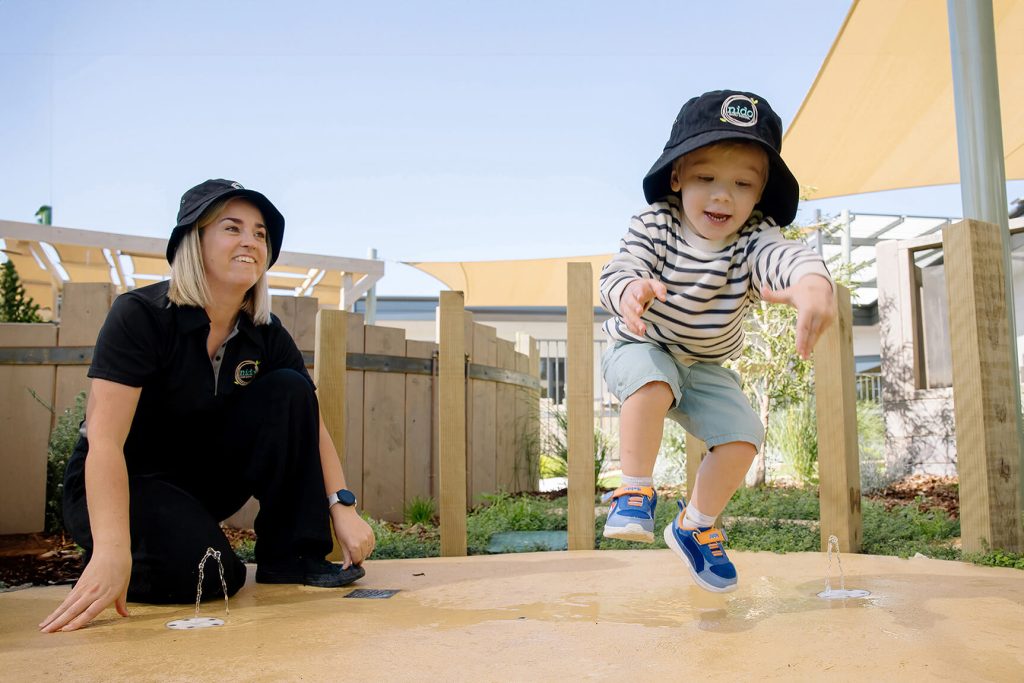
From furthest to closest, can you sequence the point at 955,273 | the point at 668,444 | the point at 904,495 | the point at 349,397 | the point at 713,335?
the point at 668,444 < the point at 904,495 < the point at 349,397 < the point at 955,273 < the point at 713,335

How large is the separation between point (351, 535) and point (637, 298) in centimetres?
134

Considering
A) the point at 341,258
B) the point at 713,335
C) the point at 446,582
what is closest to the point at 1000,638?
the point at 713,335

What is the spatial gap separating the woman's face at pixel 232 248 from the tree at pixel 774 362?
544cm

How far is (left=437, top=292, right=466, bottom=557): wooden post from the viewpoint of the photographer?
329 centimetres

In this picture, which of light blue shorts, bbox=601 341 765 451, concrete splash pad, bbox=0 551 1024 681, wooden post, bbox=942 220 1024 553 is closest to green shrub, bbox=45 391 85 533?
concrete splash pad, bbox=0 551 1024 681

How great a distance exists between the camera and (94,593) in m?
2.03

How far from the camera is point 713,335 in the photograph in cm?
218

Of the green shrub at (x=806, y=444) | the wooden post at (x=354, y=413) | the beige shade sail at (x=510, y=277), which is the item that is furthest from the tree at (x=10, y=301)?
the beige shade sail at (x=510, y=277)

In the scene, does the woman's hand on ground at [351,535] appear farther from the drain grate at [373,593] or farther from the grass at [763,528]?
the grass at [763,528]

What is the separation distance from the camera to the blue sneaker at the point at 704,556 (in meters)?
2.15

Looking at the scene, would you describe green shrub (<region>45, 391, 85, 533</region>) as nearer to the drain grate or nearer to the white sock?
the drain grate

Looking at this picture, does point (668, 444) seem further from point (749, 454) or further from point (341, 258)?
point (749, 454)

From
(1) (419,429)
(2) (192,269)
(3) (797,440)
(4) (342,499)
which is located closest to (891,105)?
(3) (797,440)

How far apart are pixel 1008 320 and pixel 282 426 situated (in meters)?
2.67
